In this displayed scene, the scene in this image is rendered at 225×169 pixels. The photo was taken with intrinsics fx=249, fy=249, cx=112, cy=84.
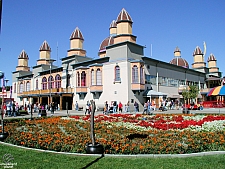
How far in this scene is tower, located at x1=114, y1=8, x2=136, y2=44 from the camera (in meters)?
37.7

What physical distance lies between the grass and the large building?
94.8 feet

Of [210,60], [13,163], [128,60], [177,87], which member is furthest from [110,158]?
[210,60]

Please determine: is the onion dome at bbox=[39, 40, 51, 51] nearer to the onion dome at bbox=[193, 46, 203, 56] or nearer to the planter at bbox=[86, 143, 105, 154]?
the onion dome at bbox=[193, 46, 203, 56]

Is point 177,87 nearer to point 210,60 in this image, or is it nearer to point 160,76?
point 160,76

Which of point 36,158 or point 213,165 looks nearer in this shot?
point 213,165

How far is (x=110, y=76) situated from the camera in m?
38.4

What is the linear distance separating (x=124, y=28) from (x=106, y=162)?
3321 cm

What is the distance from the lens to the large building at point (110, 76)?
3694cm

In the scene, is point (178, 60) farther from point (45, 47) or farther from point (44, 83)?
point (44, 83)

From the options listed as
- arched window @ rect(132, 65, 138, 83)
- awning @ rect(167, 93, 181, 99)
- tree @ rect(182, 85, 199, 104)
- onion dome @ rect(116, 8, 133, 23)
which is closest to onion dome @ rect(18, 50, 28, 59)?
onion dome @ rect(116, 8, 133, 23)

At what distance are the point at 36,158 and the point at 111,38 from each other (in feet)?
145

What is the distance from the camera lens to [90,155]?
7414 mm

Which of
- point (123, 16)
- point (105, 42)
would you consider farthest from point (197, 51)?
point (123, 16)

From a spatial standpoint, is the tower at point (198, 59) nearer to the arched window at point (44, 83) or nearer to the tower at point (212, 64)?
the tower at point (212, 64)
